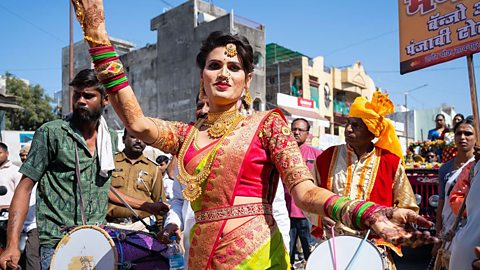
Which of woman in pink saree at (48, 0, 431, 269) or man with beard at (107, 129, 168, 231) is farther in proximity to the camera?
man with beard at (107, 129, 168, 231)

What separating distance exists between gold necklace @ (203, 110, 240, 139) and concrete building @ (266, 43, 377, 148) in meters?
25.6

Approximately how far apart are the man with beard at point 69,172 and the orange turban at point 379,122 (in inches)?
86.0

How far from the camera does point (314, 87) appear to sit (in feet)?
116

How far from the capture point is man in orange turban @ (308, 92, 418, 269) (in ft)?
12.7

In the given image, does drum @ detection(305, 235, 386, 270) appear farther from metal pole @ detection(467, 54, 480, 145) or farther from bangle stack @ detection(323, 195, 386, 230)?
metal pole @ detection(467, 54, 480, 145)

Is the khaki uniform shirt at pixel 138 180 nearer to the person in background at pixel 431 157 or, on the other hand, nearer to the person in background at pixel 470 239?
the person in background at pixel 470 239

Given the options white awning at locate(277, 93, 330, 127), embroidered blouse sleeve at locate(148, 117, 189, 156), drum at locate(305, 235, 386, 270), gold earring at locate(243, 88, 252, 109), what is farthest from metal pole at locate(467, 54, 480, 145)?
white awning at locate(277, 93, 330, 127)

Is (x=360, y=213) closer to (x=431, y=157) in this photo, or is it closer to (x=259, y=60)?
(x=431, y=157)

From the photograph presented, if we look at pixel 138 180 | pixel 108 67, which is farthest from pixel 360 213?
pixel 138 180

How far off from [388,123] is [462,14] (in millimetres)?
1057

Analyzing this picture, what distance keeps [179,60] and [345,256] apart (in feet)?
86.1

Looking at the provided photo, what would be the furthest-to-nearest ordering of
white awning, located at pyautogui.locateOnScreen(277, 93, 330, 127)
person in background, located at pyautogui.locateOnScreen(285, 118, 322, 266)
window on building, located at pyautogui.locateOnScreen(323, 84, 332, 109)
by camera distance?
window on building, located at pyautogui.locateOnScreen(323, 84, 332, 109), white awning, located at pyautogui.locateOnScreen(277, 93, 330, 127), person in background, located at pyautogui.locateOnScreen(285, 118, 322, 266)

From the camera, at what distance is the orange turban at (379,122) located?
4121 mm

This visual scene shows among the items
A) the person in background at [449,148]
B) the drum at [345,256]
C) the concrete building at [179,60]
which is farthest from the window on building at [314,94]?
the drum at [345,256]
